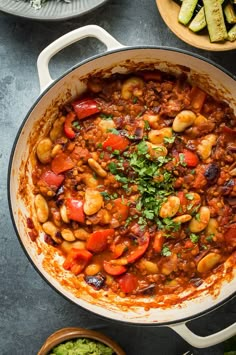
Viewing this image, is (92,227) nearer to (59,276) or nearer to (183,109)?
(59,276)

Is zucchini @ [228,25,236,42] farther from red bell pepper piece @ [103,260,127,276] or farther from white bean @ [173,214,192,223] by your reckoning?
red bell pepper piece @ [103,260,127,276]

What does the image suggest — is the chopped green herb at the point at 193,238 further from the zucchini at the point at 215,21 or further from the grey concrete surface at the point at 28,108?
the zucchini at the point at 215,21

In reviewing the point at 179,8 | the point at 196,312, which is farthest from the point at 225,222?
the point at 179,8

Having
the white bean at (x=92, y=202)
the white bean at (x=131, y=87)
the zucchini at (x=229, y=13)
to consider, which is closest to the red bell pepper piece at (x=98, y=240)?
the white bean at (x=92, y=202)

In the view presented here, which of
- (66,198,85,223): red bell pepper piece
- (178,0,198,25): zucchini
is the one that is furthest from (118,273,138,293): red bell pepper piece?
(178,0,198,25): zucchini

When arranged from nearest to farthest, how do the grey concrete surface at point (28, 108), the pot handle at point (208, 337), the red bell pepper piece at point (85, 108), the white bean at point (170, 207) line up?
the pot handle at point (208, 337) → the white bean at point (170, 207) → the red bell pepper piece at point (85, 108) → the grey concrete surface at point (28, 108)

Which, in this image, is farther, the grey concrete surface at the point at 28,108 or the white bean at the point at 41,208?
the grey concrete surface at the point at 28,108
